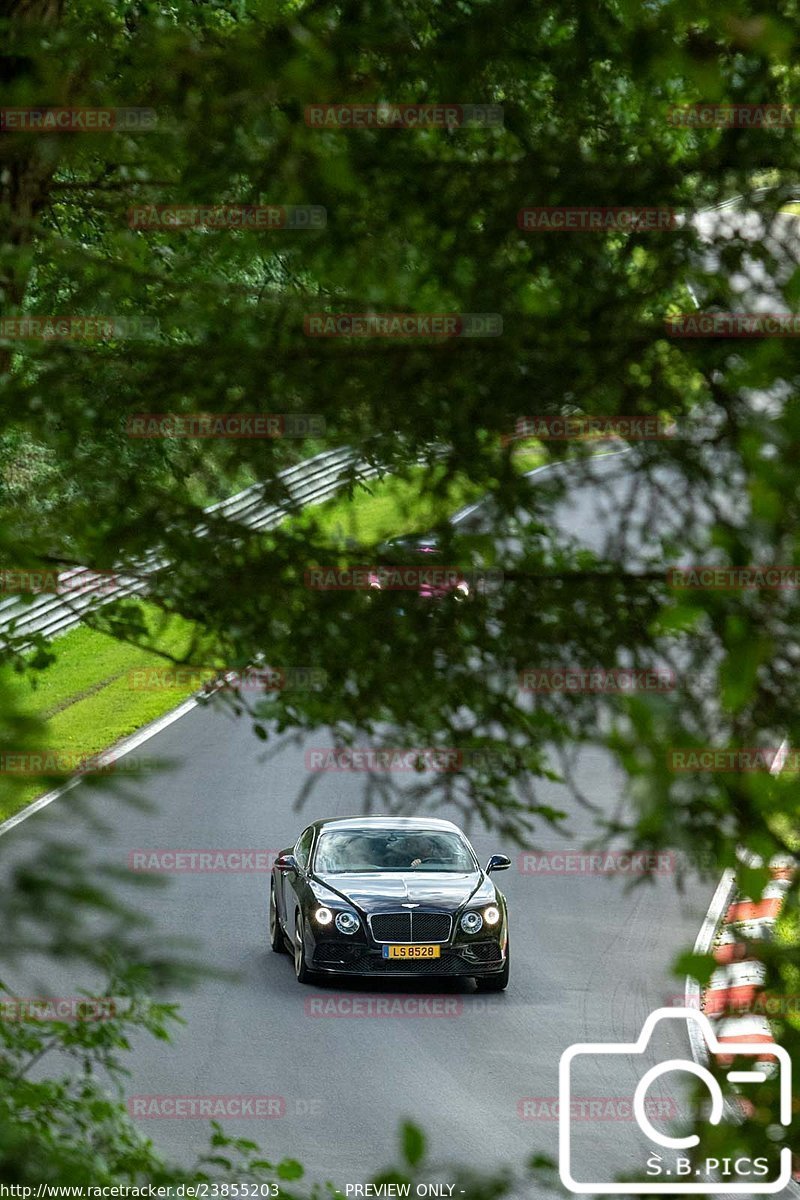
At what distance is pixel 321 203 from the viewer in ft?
13.8

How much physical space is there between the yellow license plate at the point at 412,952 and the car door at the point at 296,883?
3.08 ft

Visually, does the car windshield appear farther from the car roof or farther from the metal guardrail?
the metal guardrail

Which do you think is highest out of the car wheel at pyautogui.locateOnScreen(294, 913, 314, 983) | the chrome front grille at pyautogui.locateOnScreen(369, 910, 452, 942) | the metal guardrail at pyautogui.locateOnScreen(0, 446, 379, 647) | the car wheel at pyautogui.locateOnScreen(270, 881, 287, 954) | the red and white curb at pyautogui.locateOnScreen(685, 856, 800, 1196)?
the metal guardrail at pyautogui.locateOnScreen(0, 446, 379, 647)

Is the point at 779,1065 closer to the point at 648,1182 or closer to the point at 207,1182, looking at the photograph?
the point at 648,1182

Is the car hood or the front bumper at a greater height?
the car hood

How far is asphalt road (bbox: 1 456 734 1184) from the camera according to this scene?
10680 mm

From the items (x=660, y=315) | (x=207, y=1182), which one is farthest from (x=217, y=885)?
(x=660, y=315)

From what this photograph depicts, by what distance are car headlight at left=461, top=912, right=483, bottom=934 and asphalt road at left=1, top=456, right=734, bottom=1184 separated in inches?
32.4

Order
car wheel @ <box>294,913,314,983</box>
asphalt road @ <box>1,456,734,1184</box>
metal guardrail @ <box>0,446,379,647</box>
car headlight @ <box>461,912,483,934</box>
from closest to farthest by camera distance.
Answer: metal guardrail @ <box>0,446,379,647</box> → asphalt road @ <box>1,456,734,1184</box> → car headlight @ <box>461,912,483,934</box> → car wheel @ <box>294,913,314,983</box>

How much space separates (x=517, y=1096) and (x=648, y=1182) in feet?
28.6

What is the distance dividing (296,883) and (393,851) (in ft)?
3.65

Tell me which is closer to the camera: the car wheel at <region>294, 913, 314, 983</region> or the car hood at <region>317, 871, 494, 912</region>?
the car hood at <region>317, 871, 494, 912</region>

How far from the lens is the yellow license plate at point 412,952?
13898mm

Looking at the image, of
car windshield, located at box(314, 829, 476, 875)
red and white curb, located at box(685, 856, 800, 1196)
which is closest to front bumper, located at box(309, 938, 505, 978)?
car windshield, located at box(314, 829, 476, 875)
